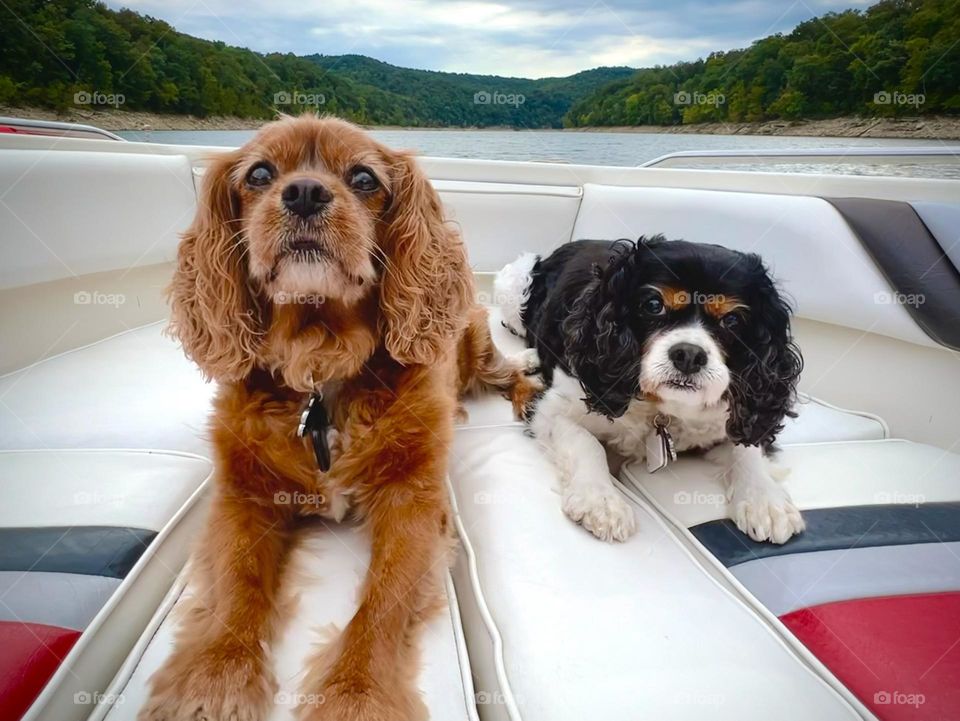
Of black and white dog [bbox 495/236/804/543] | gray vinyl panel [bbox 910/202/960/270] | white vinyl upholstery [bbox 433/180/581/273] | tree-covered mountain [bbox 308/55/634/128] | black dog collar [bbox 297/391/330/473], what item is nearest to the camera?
black dog collar [bbox 297/391/330/473]

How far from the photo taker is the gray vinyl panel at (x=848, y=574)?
1.19 meters

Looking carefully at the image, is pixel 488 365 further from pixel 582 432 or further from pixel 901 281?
pixel 901 281

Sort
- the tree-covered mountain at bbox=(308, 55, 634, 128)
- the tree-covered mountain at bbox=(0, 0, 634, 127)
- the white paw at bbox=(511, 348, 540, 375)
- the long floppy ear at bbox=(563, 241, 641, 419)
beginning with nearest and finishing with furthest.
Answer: the long floppy ear at bbox=(563, 241, 641, 419) → the white paw at bbox=(511, 348, 540, 375) → the tree-covered mountain at bbox=(0, 0, 634, 127) → the tree-covered mountain at bbox=(308, 55, 634, 128)

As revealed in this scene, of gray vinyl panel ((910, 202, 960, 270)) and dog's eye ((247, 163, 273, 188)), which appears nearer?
dog's eye ((247, 163, 273, 188))

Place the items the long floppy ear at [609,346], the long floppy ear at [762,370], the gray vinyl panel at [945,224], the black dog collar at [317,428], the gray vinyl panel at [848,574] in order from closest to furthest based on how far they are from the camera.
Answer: the gray vinyl panel at [848,574]
the black dog collar at [317,428]
the long floppy ear at [762,370]
the long floppy ear at [609,346]
the gray vinyl panel at [945,224]

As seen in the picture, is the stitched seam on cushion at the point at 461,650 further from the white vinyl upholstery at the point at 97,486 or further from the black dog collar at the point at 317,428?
the white vinyl upholstery at the point at 97,486

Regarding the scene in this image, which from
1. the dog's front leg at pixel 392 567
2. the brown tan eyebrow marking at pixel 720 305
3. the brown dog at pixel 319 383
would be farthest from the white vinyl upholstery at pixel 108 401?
the brown tan eyebrow marking at pixel 720 305

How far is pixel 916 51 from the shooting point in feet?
8.84

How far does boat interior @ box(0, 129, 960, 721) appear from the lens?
3.32 feet

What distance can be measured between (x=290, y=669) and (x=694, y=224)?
2.73 m

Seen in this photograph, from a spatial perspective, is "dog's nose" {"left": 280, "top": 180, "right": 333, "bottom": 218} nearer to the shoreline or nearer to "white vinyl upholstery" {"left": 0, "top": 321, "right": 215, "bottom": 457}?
"white vinyl upholstery" {"left": 0, "top": 321, "right": 215, "bottom": 457}

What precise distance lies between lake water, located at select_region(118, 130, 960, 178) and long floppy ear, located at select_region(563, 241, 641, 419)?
1901mm

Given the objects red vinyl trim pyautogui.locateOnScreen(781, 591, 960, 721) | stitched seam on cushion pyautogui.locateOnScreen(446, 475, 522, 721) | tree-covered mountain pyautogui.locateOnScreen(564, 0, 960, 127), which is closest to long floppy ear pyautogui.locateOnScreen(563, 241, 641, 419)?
stitched seam on cushion pyautogui.locateOnScreen(446, 475, 522, 721)

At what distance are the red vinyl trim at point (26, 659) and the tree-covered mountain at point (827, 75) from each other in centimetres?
388
